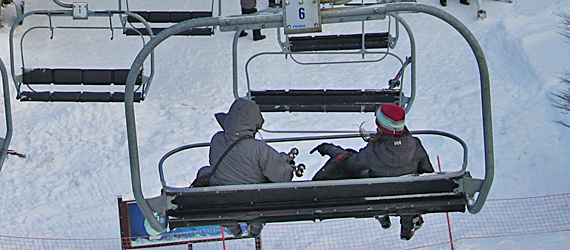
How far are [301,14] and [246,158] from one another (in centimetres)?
115

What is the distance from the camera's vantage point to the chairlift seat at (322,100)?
7.02 meters

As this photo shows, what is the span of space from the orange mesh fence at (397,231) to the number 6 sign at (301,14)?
4764 mm

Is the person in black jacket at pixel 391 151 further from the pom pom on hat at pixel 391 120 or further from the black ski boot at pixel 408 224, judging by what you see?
the black ski boot at pixel 408 224

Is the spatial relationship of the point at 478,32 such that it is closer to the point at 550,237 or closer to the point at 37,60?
the point at 550,237

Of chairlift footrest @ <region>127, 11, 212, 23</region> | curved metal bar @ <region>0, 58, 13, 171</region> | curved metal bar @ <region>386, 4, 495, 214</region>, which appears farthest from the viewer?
chairlift footrest @ <region>127, 11, 212, 23</region>

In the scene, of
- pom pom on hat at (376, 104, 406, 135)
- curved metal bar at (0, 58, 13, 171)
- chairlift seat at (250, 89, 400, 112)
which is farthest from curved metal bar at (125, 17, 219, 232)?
chairlift seat at (250, 89, 400, 112)

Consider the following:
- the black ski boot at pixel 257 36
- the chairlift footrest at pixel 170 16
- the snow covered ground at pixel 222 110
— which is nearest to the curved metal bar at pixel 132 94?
the snow covered ground at pixel 222 110

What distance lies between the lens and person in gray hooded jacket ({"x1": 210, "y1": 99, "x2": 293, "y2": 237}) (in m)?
5.13

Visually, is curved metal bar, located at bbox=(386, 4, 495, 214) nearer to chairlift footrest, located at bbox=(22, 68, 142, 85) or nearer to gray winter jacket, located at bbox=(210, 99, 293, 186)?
gray winter jacket, located at bbox=(210, 99, 293, 186)

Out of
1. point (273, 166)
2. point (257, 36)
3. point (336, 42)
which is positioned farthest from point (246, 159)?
point (257, 36)

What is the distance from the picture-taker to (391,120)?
17.2 ft

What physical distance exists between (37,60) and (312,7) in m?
9.50

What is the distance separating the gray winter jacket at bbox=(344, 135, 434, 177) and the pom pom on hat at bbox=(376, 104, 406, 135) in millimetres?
47

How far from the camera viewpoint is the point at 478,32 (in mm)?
12703
